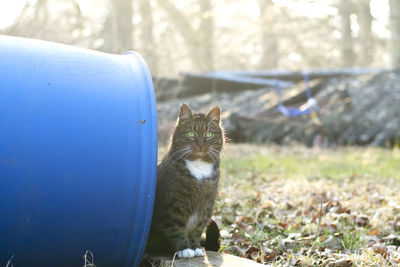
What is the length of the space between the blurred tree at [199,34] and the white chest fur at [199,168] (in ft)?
48.2

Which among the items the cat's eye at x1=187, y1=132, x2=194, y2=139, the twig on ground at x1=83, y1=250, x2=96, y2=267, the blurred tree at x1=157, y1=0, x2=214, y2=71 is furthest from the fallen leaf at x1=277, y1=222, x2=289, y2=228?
the blurred tree at x1=157, y1=0, x2=214, y2=71

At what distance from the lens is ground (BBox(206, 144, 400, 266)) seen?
3186 mm

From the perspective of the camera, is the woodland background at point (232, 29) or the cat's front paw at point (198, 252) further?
the woodland background at point (232, 29)

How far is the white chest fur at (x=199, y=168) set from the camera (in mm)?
3059

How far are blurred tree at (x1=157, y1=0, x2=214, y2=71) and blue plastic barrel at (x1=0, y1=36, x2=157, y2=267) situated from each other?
15.2 m

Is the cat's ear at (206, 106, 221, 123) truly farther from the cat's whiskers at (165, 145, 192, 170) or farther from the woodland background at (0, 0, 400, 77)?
the woodland background at (0, 0, 400, 77)

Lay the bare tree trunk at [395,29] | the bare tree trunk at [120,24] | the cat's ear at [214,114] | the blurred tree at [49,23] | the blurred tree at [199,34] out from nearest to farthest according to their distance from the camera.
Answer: the cat's ear at [214,114], the blurred tree at [49,23], the bare tree trunk at [120,24], the bare tree trunk at [395,29], the blurred tree at [199,34]

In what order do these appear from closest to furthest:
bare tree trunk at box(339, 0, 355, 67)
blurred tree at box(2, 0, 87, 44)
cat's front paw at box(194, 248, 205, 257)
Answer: cat's front paw at box(194, 248, 205, 257), blurred tree at box(2, 0, 87, 44), bare tree trunk at box(339, 0, 355, 67)

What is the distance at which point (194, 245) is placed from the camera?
313cm

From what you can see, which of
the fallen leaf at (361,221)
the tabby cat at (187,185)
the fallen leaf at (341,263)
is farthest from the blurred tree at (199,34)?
the fallen leaf at (341,263)

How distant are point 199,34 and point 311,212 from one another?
48.9ft

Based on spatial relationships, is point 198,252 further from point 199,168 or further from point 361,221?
point 361,221

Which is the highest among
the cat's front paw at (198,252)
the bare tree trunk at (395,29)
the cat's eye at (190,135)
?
the bare tree trunk at (395,29)

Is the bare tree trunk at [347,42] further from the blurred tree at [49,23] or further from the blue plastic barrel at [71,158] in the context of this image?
the blue plastic barrel at [71,158]
